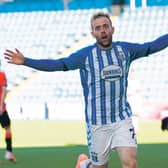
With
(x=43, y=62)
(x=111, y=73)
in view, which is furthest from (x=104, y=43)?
(x=43, y=62)

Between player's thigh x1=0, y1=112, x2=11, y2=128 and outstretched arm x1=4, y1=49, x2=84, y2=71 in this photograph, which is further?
player's thigh x1=0, y1=112, x2=11, y2=128

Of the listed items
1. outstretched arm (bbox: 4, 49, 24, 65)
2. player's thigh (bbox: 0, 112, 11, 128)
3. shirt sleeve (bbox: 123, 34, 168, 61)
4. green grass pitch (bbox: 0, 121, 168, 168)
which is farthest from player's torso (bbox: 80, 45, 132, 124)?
player's thigh (bbox: 0, 112, 11, 128)

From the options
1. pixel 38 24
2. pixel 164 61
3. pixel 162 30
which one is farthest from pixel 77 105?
pixel 38 24

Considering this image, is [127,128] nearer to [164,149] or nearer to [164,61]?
[164,149]

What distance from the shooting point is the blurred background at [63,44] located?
20625mm

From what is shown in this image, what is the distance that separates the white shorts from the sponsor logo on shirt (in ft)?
1.46

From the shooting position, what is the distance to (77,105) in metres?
20.2

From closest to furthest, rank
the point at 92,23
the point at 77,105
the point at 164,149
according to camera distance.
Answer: the point at 92,23 < the point at 164,149 < the point at 77,105

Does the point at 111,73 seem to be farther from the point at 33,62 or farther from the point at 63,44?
the point at 63,44

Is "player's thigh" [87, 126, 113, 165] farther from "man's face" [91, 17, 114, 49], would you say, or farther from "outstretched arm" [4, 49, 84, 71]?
"man's face" [91, 17, 114, 49]

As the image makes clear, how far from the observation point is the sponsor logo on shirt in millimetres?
5859

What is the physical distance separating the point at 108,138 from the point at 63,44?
2122 centimetres

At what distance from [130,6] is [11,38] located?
573 cm

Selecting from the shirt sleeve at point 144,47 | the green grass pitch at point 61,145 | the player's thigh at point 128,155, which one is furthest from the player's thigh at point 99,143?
the green grass pitch at point 61,145
